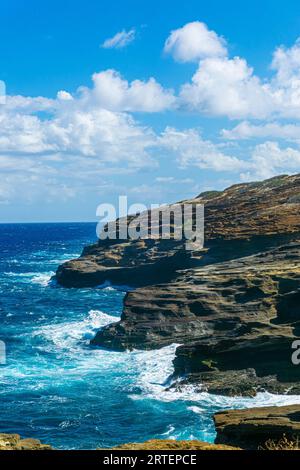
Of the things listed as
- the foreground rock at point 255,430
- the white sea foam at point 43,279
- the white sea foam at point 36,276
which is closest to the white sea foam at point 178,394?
the foreground rock at point 255,430

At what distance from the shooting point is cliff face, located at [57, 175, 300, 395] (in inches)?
1560

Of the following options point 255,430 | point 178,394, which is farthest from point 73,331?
point 255,430

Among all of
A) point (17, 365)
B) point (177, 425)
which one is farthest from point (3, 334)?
point (177, 425)

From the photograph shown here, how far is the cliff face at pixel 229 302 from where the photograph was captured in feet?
130

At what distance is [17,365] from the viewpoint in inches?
1836

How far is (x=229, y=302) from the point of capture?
170 feet

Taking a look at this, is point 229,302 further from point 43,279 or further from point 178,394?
point 43,279

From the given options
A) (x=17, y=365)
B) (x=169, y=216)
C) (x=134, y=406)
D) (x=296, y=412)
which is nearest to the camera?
(x=296, y=412)

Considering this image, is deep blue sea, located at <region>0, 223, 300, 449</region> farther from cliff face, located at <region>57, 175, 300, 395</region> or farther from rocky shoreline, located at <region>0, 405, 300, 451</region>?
rocky shoreline, located at <region>0, 405, 300, 451</region>

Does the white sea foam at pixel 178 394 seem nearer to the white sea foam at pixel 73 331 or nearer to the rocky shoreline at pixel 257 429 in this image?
the white sea foam at pixel 73 331

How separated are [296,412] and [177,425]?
35.0 feet

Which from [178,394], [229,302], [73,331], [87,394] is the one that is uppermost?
[229,302]
